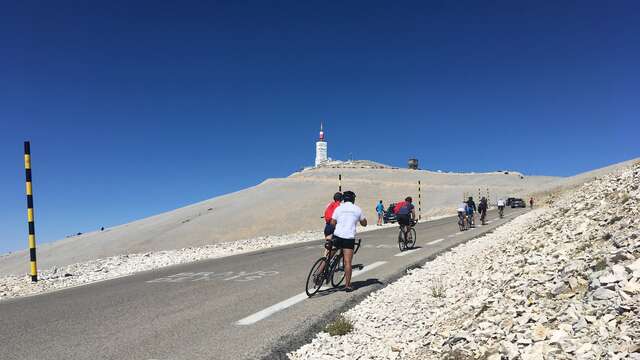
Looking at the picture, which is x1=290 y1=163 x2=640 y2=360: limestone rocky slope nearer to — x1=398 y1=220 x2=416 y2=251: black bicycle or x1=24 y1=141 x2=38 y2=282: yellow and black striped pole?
x1=398 y1=220 x2=416 y2=251: black bicycle

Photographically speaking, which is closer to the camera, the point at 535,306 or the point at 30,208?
the point at 535,306

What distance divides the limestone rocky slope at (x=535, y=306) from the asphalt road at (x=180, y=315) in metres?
A: 0.65

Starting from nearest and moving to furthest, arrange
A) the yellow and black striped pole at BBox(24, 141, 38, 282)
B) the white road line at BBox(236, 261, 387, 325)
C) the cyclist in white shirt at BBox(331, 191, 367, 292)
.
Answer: the white road line at BBox(236, 261, 387, 325) < the cyclist in white shirt at BBox(331, 191, 367, 292) < the yellow and black striped pole at BBox(24, 141, 38, 282)

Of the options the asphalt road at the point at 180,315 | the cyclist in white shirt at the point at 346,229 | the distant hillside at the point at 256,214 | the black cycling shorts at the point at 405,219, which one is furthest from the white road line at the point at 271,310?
the distant hillside at the point at 256,214

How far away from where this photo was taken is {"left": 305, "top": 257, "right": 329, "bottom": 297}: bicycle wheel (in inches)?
355

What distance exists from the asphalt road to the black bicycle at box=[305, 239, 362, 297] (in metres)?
0.22

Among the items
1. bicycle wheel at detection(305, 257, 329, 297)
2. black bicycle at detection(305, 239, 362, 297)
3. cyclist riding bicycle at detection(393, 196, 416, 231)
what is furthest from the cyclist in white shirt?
cyclist riding bicycle at detection(393, 196, 416, 231)

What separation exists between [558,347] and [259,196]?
8164 centimetres

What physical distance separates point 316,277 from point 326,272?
33 centimetres

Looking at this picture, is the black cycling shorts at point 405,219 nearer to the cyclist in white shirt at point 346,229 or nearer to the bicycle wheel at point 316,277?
the cyclist in white shirt at point 346,229

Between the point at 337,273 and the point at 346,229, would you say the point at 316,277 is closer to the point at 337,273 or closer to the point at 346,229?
the point at 337,273

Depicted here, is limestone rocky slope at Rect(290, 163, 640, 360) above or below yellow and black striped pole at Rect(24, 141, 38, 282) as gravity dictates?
below

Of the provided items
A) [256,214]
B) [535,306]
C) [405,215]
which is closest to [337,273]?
[535,306]

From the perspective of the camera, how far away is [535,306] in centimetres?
497
